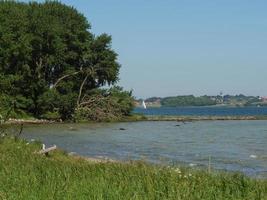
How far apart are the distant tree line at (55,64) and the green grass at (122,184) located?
57809 mm

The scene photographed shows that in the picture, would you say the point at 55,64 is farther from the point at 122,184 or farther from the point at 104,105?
the point at 122,184

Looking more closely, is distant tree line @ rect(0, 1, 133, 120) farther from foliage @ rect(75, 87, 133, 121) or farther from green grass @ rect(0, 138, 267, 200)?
green grass @ rect(0, 138, 267, 200)

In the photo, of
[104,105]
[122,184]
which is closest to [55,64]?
[104,105]

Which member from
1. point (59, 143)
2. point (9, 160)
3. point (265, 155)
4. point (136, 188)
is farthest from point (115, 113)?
point (136, 188)

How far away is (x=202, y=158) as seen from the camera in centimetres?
3180

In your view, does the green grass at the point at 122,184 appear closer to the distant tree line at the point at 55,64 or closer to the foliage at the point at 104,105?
the distant tree line at the point at 55,64

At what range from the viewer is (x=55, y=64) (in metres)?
78.2

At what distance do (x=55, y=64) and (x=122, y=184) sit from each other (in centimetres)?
6788

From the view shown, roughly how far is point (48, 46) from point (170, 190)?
67.7m

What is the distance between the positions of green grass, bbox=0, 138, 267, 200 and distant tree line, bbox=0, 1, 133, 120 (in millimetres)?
57809

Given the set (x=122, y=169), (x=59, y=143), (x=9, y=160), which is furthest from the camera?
(x=59, y=143)

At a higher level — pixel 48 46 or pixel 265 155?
pixel 48 46

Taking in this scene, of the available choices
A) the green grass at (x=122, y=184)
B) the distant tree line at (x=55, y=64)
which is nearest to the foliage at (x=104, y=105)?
the distant tree line at (x=55, y=64)

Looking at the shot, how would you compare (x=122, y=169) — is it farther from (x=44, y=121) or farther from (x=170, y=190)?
(x=44, y=121)
